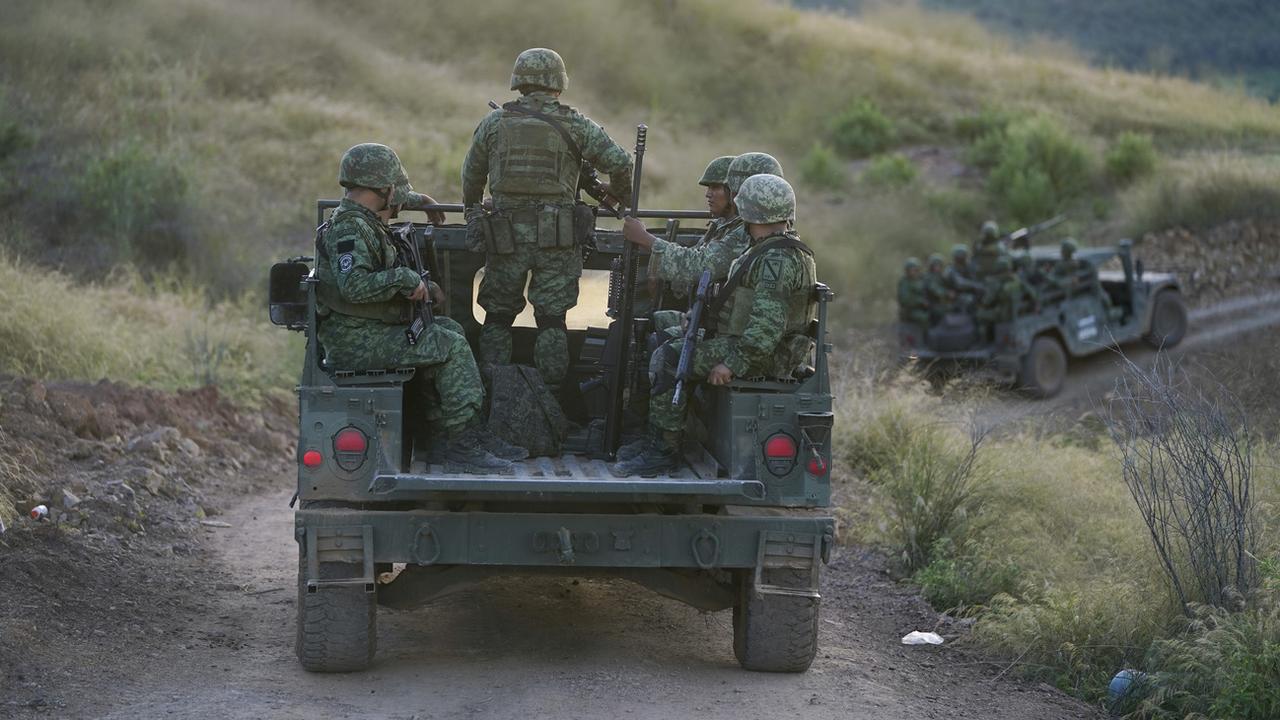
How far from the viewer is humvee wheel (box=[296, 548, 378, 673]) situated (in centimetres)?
595

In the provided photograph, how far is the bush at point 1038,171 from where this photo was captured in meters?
25.3

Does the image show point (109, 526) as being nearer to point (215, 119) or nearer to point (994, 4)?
point (215, 119)

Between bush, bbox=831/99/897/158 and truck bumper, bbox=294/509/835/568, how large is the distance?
24.3 meters

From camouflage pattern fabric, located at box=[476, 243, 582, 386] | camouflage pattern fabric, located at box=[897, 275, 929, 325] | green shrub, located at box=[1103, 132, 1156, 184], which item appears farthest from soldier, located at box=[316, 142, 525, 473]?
green shrub, located at box=[1103, 132, 1156, 184]

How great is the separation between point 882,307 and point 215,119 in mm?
10962

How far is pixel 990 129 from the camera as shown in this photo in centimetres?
2964

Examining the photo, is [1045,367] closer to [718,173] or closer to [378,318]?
[718,173]

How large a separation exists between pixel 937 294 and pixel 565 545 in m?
11.8

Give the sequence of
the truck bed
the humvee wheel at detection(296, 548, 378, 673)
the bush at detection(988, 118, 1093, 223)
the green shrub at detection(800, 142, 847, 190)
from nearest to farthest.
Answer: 1. the truck bed
2. the humvee wheel at detection(296, 548, 378, 673)
3. the bush at detection(988, 118, 1093, 223)
4. the green shrub at detection(800, 142, 847, 190)

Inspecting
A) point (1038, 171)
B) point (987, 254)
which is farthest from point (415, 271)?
point (1038, 171)

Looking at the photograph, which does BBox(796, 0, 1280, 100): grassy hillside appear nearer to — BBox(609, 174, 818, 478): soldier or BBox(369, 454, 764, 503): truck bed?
BBox(609, 174, 818, 478): soldier

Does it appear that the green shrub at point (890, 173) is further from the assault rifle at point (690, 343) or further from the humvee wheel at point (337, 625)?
the humvee wheel at point (337, 625)

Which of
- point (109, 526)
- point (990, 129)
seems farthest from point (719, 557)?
point (990, 129)

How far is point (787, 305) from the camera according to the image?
625cm
